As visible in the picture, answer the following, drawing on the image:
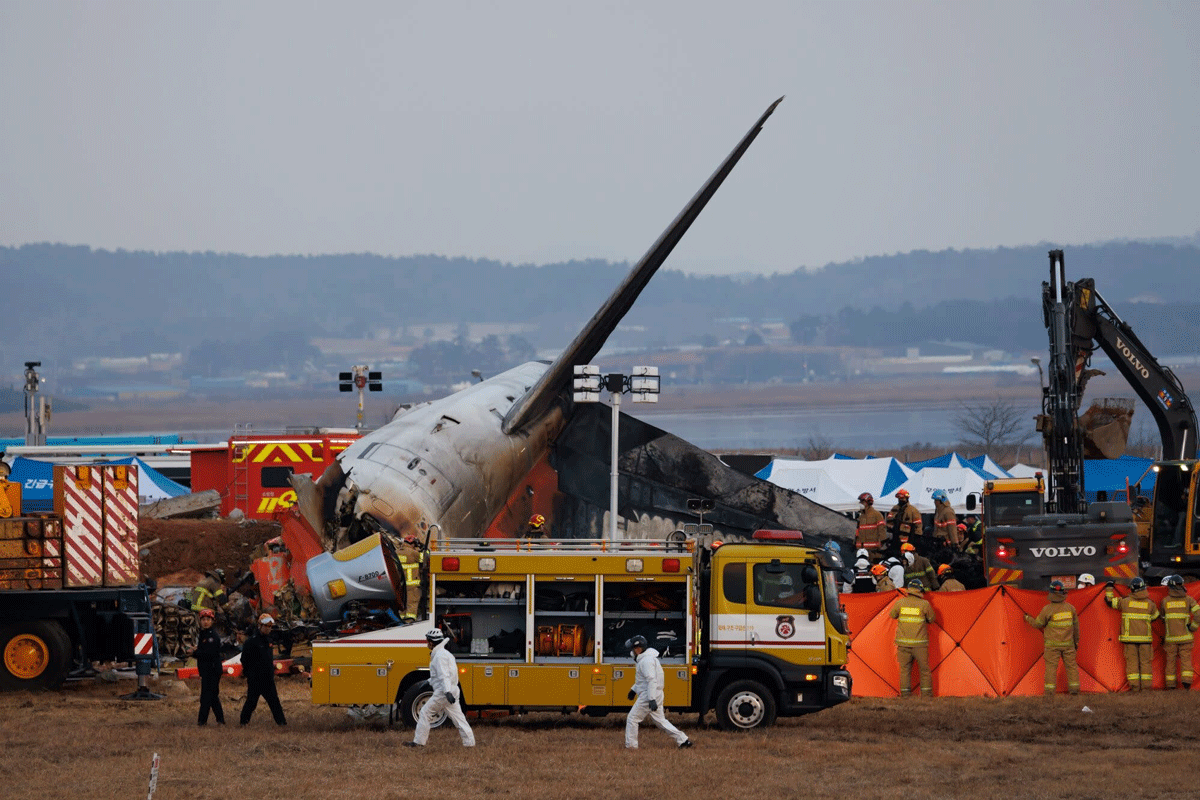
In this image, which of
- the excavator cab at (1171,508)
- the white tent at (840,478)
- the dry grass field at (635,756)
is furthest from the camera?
the white tent at (840,478)

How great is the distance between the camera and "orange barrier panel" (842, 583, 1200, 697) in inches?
806

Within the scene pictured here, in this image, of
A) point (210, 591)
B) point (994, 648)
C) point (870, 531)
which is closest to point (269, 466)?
point (210, 591)

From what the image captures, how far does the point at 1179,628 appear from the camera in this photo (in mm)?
20188

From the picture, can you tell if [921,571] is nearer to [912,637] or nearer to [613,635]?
[912,637]

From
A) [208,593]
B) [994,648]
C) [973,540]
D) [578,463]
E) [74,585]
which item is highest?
[578,463]

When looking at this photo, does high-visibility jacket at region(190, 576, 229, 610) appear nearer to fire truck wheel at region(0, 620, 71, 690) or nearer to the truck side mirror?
fire truck wheel at region(0, 620, 71, 690)

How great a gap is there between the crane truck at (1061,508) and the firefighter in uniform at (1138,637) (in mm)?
1976

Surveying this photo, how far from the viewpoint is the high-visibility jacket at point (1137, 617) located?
66.2 feet

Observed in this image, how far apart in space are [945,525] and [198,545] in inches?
690

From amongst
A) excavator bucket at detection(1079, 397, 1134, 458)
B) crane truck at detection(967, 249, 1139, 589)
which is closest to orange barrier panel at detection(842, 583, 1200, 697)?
crane truck at detection(967, 249, 1139, 589)

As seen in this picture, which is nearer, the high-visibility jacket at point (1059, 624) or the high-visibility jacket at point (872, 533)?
the high-visibility jacket at point (1059, 624)

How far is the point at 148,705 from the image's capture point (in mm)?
20453

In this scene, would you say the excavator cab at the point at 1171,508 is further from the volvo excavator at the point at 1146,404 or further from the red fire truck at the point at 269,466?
the red fire truck at the point at 269,466

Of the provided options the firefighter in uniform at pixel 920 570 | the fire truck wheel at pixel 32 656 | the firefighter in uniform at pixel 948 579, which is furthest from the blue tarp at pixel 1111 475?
the fire truck wheel at pixel 32 656
